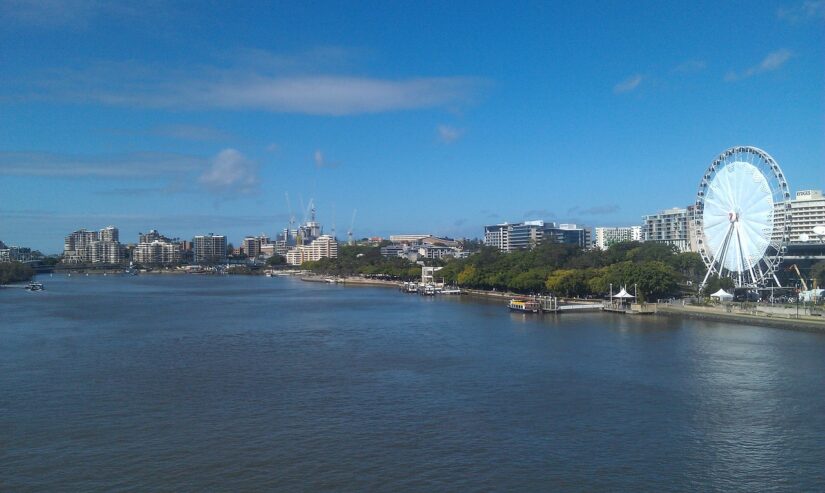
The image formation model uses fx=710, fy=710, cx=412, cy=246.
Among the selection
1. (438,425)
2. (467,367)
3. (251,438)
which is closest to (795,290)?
(467,367)

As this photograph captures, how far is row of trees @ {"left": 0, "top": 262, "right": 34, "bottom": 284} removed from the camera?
41.8 meters

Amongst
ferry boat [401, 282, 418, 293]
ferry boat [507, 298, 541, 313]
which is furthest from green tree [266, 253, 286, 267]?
ferry boat [507, 298, 541, 313]

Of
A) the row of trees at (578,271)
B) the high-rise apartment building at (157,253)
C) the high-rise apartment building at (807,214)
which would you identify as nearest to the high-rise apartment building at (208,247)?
the high-rise apartment building at (157,253)

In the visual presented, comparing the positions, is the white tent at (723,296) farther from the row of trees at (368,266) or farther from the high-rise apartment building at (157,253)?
the high-rise apartment building at (157,253)

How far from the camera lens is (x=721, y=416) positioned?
26.5 feet

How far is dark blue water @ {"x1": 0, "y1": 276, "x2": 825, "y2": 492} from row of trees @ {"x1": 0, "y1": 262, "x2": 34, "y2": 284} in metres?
30.8

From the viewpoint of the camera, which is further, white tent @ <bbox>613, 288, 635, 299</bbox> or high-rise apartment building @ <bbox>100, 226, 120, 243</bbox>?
high-rise apartment building @ <bbox>100, 226, 120, 243</bbox>

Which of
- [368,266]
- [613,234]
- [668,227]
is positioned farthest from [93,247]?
[668,227]

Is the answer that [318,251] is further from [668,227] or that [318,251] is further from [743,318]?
[743,318]

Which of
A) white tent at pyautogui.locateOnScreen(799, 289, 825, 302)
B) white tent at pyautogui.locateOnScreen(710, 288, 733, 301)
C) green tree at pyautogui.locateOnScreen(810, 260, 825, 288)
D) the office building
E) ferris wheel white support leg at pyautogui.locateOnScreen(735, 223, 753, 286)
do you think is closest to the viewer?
white tent at pyautogui.locateOnScreen(799, 289, 825, 302)

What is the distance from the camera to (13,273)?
142 feet

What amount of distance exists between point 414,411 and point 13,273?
4248 centimetres

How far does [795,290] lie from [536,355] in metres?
12.2

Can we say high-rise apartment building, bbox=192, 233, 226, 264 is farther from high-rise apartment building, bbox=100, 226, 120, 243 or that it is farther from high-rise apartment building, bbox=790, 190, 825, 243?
high-rise apartment building, bbox=790, 190, 825, 243
